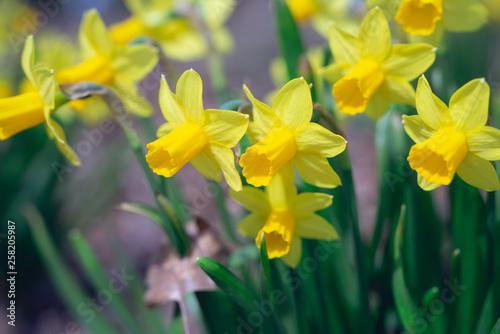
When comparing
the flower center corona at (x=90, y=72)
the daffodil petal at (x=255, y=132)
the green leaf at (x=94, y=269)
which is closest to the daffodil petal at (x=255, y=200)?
the daffodil petal at (x=255, y=132)

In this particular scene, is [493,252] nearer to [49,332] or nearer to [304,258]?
[304,258]

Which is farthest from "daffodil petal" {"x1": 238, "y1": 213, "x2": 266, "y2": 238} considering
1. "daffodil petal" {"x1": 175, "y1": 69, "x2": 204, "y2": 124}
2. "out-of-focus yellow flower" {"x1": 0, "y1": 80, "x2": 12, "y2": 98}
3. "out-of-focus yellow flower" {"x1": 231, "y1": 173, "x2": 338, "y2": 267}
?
"out-of-focus yellow flower" {"x1": 0, "y1": 80, "x2": 12, "y2": 98}

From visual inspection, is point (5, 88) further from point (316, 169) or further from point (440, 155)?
point (440, 155)

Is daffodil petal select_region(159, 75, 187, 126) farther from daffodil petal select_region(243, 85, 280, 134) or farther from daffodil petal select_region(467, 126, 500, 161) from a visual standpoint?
daffodil petal select_region(467, 126, 500, 161)

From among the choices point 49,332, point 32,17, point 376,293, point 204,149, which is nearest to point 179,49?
point 204,149

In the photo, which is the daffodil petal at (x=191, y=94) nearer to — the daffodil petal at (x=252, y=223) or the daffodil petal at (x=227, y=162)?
the daffodil petal at (x=227, y=162)

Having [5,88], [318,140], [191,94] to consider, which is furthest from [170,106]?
[5,88]

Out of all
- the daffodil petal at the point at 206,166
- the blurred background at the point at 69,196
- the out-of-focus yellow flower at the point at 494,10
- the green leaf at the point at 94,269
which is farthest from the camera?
the out-of-focus yellow flower at the point at 494,10
